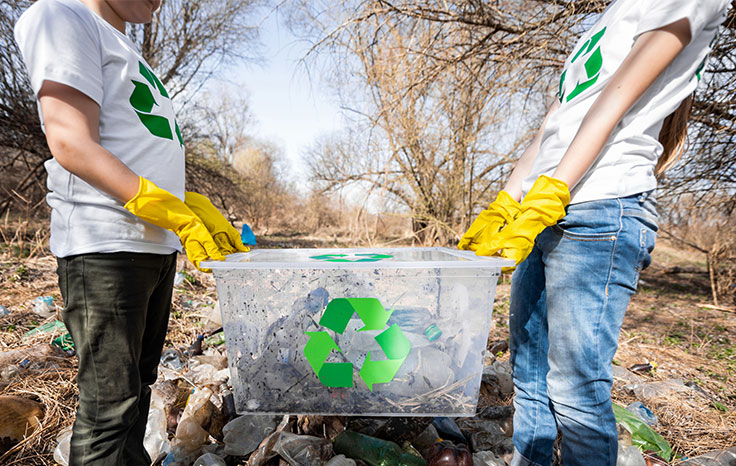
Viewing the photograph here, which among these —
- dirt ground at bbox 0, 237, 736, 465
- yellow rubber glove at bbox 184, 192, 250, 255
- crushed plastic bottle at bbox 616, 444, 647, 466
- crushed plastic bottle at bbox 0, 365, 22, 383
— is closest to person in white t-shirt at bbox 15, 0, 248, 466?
yellow rubber glove at bbox 184, 192, 250, 255

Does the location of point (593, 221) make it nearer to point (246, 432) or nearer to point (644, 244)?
point (644, 244)

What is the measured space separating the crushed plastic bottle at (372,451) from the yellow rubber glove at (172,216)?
34.6 inches

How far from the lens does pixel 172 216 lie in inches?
38.9

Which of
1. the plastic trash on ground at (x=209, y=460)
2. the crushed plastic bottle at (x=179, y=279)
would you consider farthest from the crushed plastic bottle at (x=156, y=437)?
the crushed plastic bottle at (x=179, y=279)

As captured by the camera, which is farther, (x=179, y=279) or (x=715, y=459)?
(x=179, y=279)

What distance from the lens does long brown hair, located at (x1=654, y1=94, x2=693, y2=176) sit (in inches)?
41.5

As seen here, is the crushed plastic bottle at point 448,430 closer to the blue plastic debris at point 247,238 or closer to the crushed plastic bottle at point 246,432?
the crushed plastic bottle at point 246,432

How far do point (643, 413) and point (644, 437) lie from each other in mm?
321

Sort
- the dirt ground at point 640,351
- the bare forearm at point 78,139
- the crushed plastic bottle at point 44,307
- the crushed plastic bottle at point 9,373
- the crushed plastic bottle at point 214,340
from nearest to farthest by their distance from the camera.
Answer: the bare forearm at point 78,139 < the dirt ground at point 640,351 < the crushed plastic bottle at point 9,373 < the crushed plastic bottle at point 214,340 < the crushed plastic bottle at point 44,307

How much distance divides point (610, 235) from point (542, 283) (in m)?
0.31

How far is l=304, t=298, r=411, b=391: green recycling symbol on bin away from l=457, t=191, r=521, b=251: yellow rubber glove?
1.44 ft

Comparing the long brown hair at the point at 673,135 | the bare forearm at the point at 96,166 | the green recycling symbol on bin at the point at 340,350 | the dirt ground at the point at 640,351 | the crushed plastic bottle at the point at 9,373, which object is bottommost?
the dirt ground at the point at 640,351

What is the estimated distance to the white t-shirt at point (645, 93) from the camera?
2.84 feet

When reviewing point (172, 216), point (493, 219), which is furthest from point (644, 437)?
point (172, 216)
